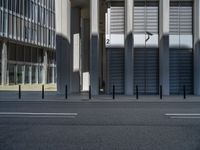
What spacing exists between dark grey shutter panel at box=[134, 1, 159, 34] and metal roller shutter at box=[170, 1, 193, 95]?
121 centimetres

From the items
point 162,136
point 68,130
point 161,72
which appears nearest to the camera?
point 162,136

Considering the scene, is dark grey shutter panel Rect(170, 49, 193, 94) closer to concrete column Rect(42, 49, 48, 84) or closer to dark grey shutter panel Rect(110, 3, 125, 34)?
dark grey shutter panel Rect(110, 3, 125, 34)

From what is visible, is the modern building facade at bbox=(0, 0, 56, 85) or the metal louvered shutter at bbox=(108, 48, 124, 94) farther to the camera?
the modern building facade at bbox=(0, 0, 56, 85)

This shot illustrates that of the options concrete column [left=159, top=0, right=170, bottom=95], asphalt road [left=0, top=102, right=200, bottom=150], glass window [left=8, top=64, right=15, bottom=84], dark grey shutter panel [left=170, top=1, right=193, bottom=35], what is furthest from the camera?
glass window [left=8, top=64, right=15, bottom=84]

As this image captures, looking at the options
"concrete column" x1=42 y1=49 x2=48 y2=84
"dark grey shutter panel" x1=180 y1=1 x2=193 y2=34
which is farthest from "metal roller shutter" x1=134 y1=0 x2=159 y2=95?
"concrete column" x1=42 y1=49 x2=48 y2=84

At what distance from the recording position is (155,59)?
29.9 meters

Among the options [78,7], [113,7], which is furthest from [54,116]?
[78,7]

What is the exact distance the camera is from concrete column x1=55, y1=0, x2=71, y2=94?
29.6 m

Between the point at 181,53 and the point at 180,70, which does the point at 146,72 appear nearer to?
the point at 180,70

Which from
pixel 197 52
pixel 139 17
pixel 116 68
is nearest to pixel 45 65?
pixel 116 68

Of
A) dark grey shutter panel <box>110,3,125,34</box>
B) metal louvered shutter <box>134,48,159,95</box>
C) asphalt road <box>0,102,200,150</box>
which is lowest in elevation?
asphalt road <box>0,102,200,150</box>

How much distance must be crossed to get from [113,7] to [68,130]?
65.7ft

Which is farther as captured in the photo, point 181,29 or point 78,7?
point 78,7

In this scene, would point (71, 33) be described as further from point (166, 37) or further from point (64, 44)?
point (166, 37)
